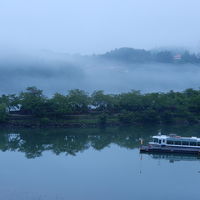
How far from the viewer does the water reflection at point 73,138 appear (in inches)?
749

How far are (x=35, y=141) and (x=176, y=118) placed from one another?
1134cm

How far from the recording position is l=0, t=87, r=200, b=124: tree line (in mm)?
25469

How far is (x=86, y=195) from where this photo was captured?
11.3 metres

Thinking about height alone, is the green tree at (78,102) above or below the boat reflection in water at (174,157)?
above

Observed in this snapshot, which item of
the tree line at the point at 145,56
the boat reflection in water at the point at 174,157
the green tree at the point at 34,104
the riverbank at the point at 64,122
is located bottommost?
the boat reflection in water at the point at 174,157

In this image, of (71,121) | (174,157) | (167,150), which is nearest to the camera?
(174,157)

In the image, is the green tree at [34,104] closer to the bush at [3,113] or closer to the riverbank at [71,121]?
the riverbank at [71,121]

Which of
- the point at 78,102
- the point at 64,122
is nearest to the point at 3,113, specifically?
the point at 64,122

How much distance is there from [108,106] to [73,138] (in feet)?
22.6

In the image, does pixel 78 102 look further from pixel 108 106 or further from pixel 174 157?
pixel 174 157

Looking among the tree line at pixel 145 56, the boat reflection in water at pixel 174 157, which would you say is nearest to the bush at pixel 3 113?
the boat reflection in water at pixel 174 157

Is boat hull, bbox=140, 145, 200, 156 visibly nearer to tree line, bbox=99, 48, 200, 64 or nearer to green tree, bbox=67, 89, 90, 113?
green tree, bbox=67, 89, 90, 113

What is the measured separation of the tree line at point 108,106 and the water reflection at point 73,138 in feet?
4.62

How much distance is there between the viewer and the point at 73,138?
21516 mm
